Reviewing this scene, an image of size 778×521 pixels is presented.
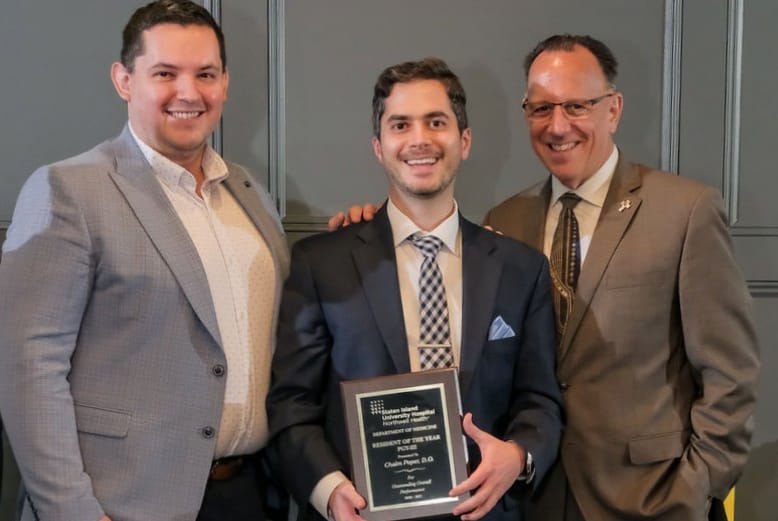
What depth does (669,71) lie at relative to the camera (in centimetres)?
280

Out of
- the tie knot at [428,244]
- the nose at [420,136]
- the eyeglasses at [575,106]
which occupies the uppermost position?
the eyeglasses at [575,106]

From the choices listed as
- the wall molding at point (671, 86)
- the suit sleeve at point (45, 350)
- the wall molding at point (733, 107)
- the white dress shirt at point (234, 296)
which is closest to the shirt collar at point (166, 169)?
the white dress shirt at point (234, 296)

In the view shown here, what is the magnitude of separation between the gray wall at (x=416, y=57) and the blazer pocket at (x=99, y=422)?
43.3 inches

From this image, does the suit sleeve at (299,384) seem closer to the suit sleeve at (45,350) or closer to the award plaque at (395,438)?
the award plaque at (395,438)

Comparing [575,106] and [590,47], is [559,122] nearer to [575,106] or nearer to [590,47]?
[575,106]

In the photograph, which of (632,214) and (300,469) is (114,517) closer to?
(300,469)

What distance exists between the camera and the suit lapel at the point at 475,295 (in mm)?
1863

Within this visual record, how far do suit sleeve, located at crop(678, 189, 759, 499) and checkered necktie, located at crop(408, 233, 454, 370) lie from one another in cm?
65

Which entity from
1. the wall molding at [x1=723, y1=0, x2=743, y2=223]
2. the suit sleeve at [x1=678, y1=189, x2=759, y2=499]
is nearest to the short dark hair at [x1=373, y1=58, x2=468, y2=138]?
the suit sleeve at [x1=678, y1=189, x2=759, y2=499]

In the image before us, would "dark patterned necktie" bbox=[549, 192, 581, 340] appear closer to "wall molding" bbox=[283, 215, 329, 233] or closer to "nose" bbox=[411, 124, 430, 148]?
"nose" bbox=[411, 124, 430, 148]

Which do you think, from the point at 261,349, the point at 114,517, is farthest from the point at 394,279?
the point at 114,517

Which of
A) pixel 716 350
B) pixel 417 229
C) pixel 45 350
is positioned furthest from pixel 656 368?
pixel 45 350

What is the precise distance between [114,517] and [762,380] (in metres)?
2.20

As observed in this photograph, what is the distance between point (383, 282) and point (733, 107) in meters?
1.60
